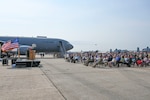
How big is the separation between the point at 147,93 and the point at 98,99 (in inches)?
84.0

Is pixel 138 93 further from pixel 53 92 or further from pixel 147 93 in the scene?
pixel 53 92

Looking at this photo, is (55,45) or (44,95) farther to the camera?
(55,45)

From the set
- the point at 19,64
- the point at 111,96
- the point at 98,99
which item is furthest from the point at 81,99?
the point at 19,64

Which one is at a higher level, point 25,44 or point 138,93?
point 25,44

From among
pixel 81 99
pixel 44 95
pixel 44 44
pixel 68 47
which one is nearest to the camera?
pixel 81 99

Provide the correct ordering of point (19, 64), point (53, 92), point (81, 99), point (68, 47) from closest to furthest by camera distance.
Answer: point (81, 99), point (53, 92), point (19, 64), point (68, 47)

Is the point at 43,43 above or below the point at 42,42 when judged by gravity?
below

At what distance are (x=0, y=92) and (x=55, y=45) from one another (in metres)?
A: 36.0

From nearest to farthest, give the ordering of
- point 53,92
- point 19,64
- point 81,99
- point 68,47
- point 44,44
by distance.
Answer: point 81,99, point 53,92, point 19,64, point 44,44, point 68,47

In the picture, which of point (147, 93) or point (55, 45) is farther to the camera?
point (55, 45)

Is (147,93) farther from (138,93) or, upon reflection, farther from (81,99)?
(81,99)

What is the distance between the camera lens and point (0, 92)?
8219mm

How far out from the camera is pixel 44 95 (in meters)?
7.61

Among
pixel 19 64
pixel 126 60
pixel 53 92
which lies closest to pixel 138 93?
pixel 53 92
